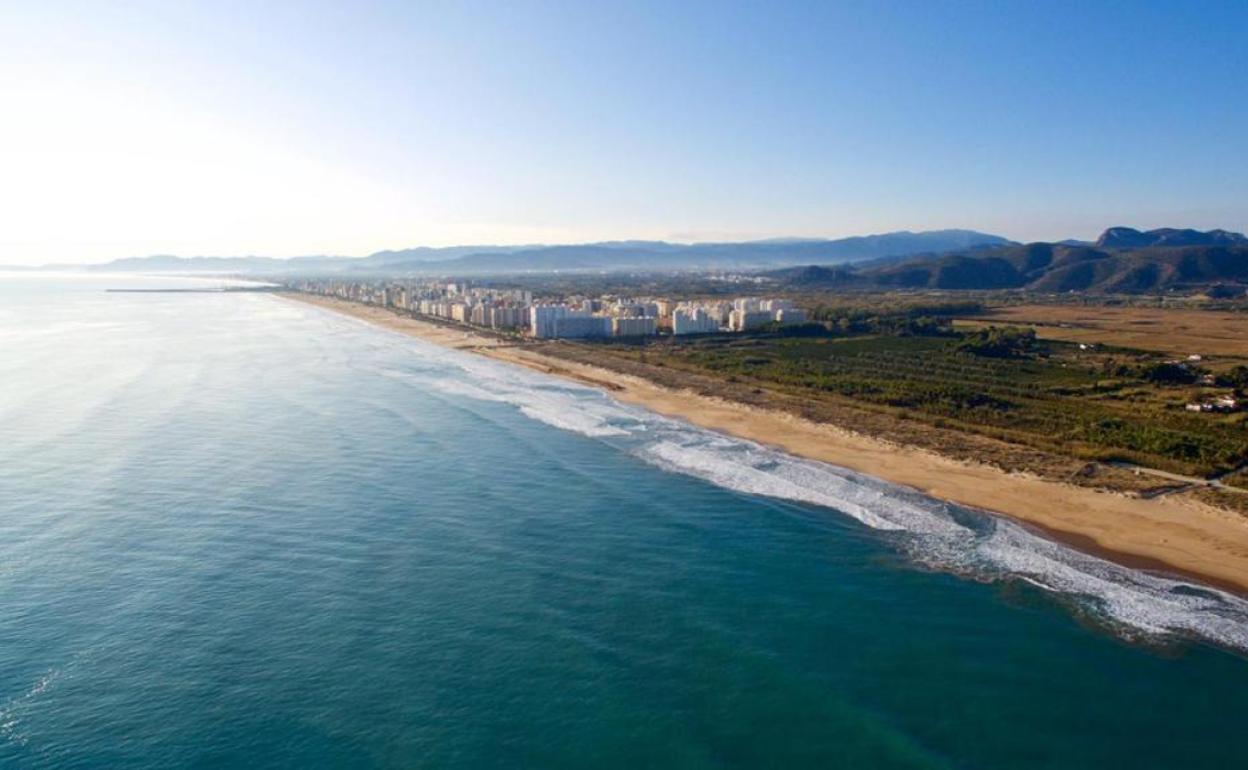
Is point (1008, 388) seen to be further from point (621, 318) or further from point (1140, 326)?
point (1140, 326)

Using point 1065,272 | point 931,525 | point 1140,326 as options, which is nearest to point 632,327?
point 1140,326

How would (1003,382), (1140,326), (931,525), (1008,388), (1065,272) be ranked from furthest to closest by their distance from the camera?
(1065,272) → (1140,326) → (1003,382) → (1008,388) → (931,525)

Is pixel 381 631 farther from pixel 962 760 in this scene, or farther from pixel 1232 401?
pixel 1232 401

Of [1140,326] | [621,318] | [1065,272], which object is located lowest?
[1140,326]

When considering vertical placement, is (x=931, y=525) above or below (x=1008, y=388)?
below


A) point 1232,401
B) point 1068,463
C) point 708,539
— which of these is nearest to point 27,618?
point 708,539

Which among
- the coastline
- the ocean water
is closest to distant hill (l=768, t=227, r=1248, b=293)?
the coastline

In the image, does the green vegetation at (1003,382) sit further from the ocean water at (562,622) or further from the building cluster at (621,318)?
the ocean water at (562,622)

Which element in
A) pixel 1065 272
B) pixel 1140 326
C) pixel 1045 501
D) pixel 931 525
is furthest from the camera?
pixel 1065 272
